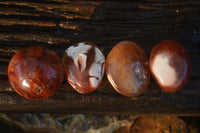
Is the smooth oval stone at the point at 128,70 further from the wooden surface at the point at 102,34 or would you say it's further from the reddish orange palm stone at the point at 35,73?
the reddish orange palm stone at the point at 35,73

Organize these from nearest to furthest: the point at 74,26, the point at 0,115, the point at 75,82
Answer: the point at 75,82 < the point at 74,26 < the point at 0,115

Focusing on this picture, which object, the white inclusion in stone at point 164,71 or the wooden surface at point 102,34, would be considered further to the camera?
the wooden surface at point 102,34

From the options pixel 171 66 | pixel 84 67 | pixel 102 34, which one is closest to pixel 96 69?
pixel 84 67

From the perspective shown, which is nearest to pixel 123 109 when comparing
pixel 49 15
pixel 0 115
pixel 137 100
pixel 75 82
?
pixel 137 100

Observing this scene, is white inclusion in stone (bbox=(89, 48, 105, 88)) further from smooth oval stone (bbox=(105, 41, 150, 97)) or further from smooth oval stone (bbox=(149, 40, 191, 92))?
smooth oval stone (bbox=(149, 40, 191, 92))

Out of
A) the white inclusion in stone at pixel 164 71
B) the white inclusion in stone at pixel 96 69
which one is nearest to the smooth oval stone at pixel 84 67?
the white inclusion in stone at pixel 96 69

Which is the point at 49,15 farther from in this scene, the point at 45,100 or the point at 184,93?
the point at 184,93
